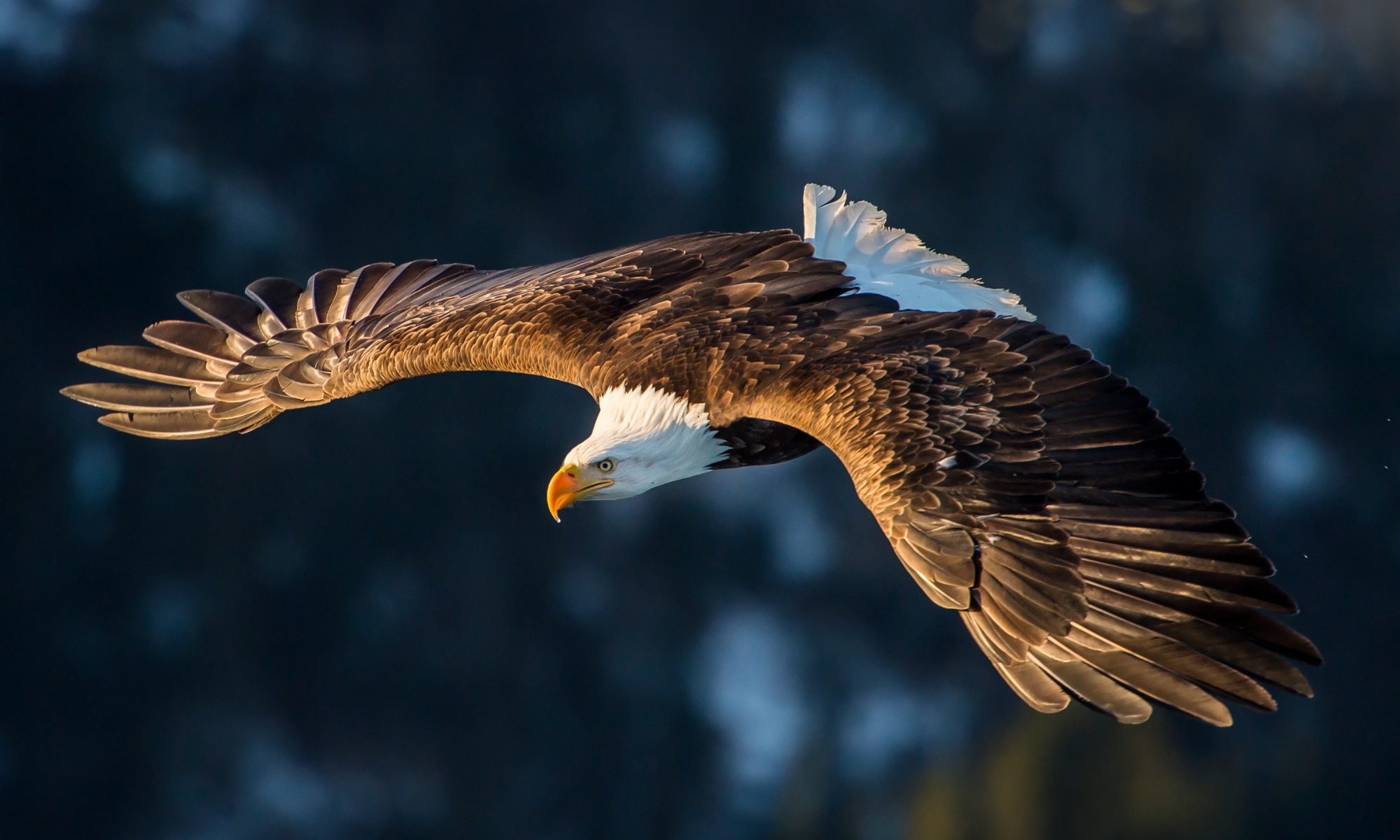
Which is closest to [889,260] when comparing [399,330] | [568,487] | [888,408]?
[888,408]

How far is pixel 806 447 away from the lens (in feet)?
24.6

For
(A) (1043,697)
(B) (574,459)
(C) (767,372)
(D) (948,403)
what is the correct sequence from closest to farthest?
(A) (1043,697) → (D) (948,403) → (C) (767,372) → (B) (574,459)

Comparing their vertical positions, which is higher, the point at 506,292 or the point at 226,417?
the point at 506,292

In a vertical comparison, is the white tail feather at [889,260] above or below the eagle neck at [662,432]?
above

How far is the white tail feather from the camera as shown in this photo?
25.6ft

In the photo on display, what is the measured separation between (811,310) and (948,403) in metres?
1.19

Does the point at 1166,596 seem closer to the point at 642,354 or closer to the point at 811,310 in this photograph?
the point at 811,310

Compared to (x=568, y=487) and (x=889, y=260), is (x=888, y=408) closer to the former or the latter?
(x=568, y=487)

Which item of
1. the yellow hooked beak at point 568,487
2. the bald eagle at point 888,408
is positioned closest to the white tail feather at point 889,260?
the bald eagle at point 888,408

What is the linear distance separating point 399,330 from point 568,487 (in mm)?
1723

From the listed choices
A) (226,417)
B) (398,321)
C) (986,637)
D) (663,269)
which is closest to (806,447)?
(663,269)

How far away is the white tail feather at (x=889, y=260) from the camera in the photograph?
7.80m

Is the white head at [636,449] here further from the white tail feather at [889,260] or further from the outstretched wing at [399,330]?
the white tail feather at [889,260]

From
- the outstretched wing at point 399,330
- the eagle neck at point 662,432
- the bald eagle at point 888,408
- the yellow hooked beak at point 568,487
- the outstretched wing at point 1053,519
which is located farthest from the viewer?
the outstretched wing at point 399,330
